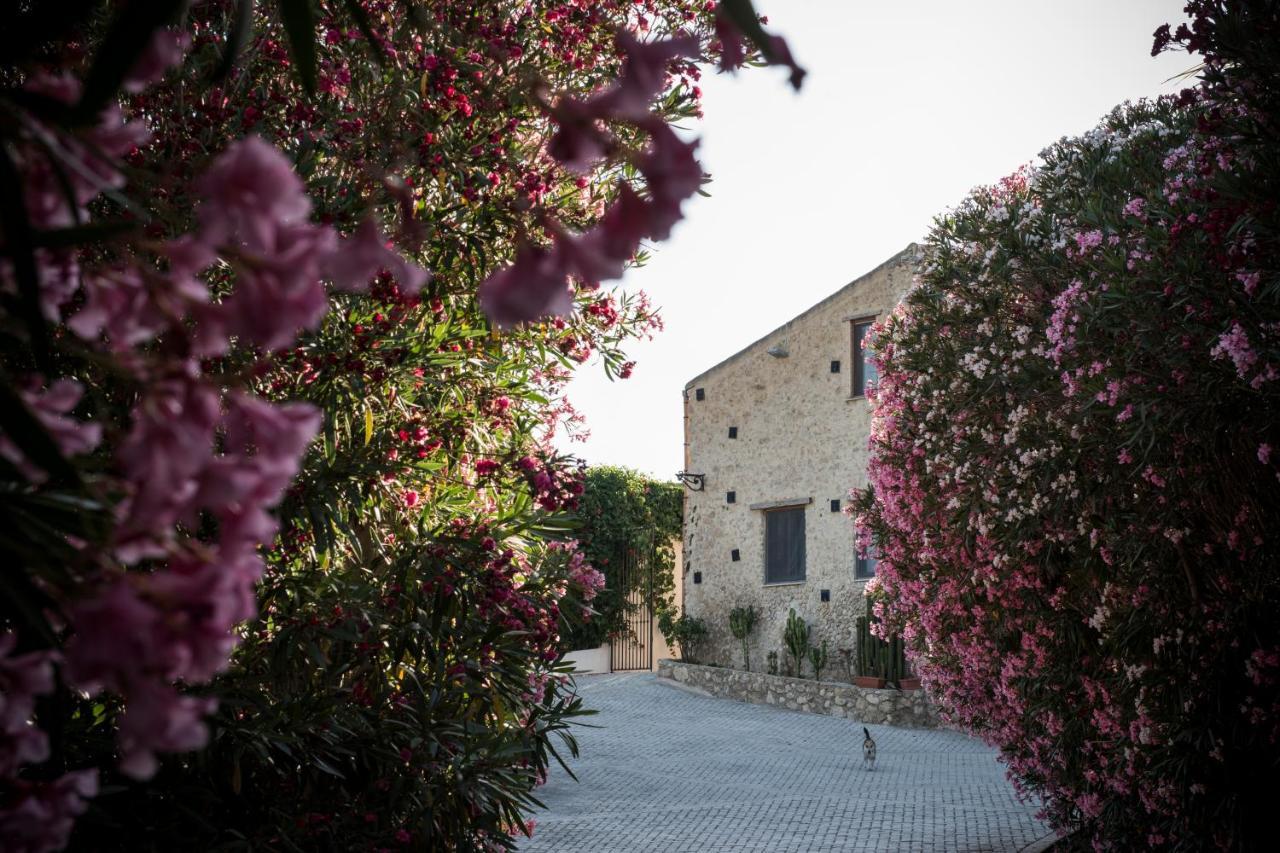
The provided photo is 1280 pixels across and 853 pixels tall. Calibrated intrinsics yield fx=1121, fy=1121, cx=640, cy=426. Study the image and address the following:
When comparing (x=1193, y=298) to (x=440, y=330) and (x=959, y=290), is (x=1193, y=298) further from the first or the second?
(x=440, y=330)

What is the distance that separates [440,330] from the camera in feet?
15.7

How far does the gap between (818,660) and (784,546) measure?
2180 millimetres

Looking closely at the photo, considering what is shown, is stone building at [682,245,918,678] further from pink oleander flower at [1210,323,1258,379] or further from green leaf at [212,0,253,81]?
green leaf at [212,0,253,81]

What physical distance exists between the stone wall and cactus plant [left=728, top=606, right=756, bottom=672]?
80 centimetres

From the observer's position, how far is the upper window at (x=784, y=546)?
19125mm

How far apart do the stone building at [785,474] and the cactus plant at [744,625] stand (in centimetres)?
14

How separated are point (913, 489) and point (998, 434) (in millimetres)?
886

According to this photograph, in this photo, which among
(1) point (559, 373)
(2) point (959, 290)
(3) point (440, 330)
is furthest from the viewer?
(2) point (959, 290)

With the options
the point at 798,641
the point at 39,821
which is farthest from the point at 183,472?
the point at 798,641

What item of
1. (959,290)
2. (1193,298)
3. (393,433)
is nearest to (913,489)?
(959,290)

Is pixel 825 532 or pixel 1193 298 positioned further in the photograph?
pixel 825 532

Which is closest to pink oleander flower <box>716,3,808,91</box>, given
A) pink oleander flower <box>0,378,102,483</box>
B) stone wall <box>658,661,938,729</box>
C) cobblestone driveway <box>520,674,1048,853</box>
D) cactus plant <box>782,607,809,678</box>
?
pink oleander flower <box>0,378,102,483</box>

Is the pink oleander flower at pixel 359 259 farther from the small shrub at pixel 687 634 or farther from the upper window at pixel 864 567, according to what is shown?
the small shrub at pixel 687 634

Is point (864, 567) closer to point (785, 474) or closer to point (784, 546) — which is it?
point (784, 546)
